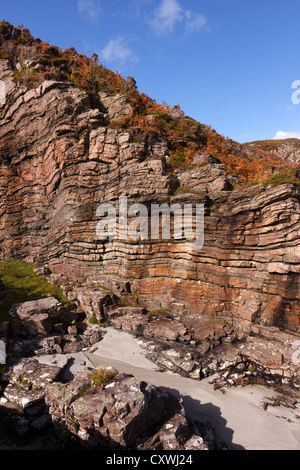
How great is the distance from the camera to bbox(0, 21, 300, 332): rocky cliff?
1465cm

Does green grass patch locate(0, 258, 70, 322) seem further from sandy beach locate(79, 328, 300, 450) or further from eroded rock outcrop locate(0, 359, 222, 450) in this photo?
eroded rock outcrop locate(0, 359, 222, 450)

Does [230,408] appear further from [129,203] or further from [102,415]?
[129,203]

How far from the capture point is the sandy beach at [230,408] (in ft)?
29.0

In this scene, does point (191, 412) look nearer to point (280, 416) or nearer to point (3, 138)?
point (280, 416)

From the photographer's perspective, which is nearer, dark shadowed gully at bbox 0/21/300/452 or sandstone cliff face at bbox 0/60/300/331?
dark shadowed gully at bbox 0/21/300/452

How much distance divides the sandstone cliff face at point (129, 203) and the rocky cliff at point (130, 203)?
75mm

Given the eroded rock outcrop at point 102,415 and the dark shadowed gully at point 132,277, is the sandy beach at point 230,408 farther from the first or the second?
the eroded rock outcrop at point 102,415

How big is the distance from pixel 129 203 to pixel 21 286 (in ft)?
38.9

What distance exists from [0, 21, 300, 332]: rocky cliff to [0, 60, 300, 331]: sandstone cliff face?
0.25ft

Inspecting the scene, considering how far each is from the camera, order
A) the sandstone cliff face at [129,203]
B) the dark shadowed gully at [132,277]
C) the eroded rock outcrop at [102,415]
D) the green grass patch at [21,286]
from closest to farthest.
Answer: the eroded rock outcrop at [102,415]
the dark shadowed gully at [132,277]
the sandstone cliff face at [129,203]
the green grass patch at [21,286]

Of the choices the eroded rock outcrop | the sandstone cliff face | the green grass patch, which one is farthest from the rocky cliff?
the eroded rock outcrop

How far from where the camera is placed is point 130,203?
61.7ft

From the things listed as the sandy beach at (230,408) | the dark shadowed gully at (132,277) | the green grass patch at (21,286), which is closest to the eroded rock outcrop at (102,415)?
the dark shadowed gully at (132,277)

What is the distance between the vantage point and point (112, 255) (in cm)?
1964
